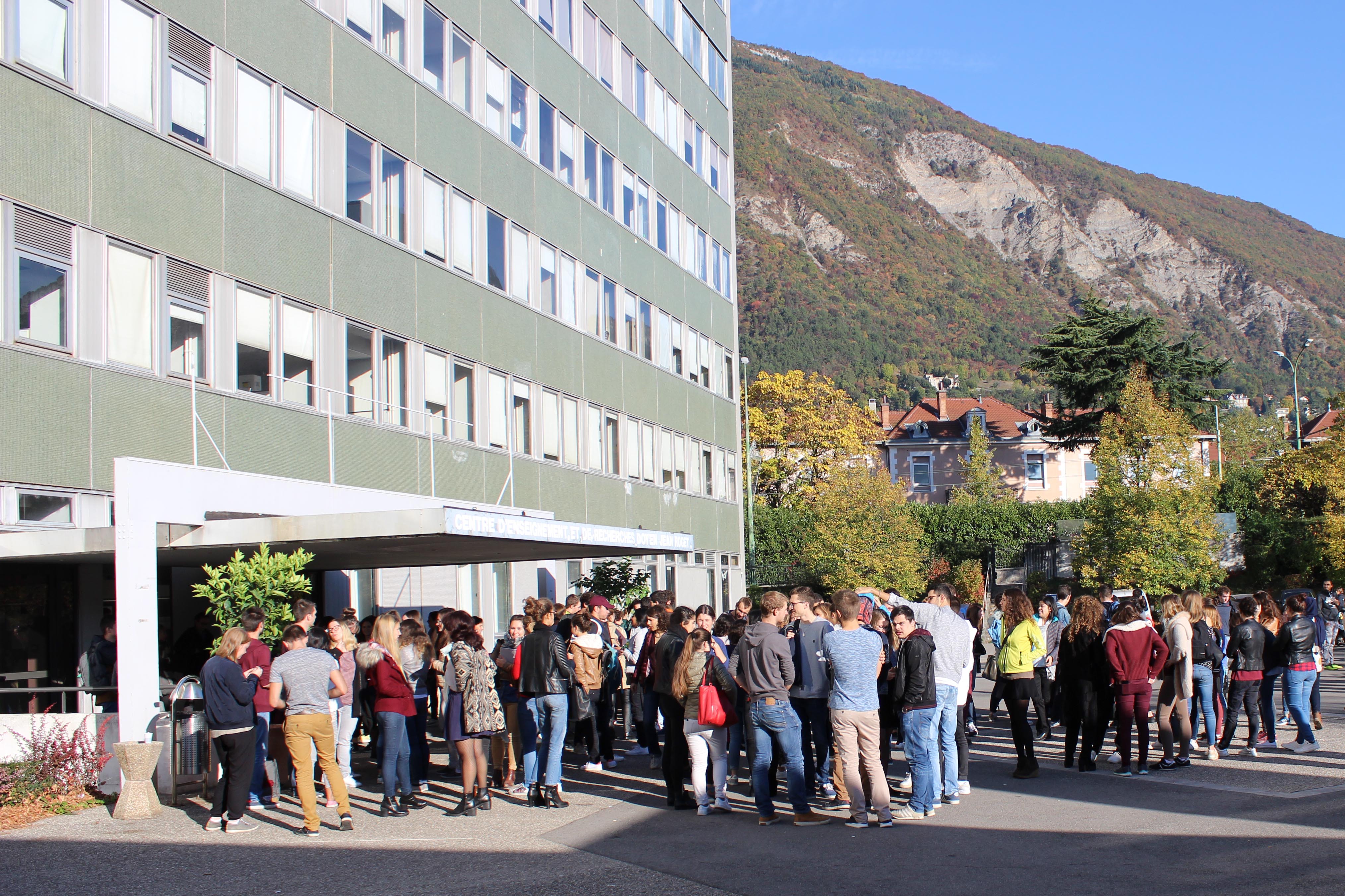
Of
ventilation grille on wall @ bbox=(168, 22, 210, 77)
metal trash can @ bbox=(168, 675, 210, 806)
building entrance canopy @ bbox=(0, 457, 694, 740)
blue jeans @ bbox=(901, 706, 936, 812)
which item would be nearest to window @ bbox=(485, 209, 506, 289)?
ventilation grille on wall @ bbox=(168, 22, 210, 77)

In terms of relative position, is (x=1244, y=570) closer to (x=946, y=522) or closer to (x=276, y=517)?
(x=946, y=522)

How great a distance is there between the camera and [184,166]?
1666 cm

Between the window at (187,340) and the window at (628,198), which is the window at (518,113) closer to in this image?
the window at (628,198)

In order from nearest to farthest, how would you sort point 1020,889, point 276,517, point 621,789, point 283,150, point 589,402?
1. point 1020,889
2. point 621,789
3. point 276,517
4. point 283,150
5. point 589,402

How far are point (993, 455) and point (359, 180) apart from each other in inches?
2724

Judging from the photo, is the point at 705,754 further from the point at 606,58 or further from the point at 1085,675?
the point at 606,58

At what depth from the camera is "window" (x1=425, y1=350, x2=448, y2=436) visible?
72.9 feet

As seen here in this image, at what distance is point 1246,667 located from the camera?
14.0 metres

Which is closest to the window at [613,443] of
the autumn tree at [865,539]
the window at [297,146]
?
the window at [297,146]

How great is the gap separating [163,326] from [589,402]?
44.5ft

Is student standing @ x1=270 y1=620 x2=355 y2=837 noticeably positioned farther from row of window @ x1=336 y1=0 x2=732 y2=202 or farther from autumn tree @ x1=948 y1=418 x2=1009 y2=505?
autumn tree @ x1=948 y1=418 x2=1009 y2=505

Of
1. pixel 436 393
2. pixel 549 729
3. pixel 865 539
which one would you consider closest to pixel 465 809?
pixel 549 729

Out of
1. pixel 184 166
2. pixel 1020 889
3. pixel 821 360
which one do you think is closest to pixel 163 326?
pixel 184 166

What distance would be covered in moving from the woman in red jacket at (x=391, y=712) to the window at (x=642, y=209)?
21.9 metres
